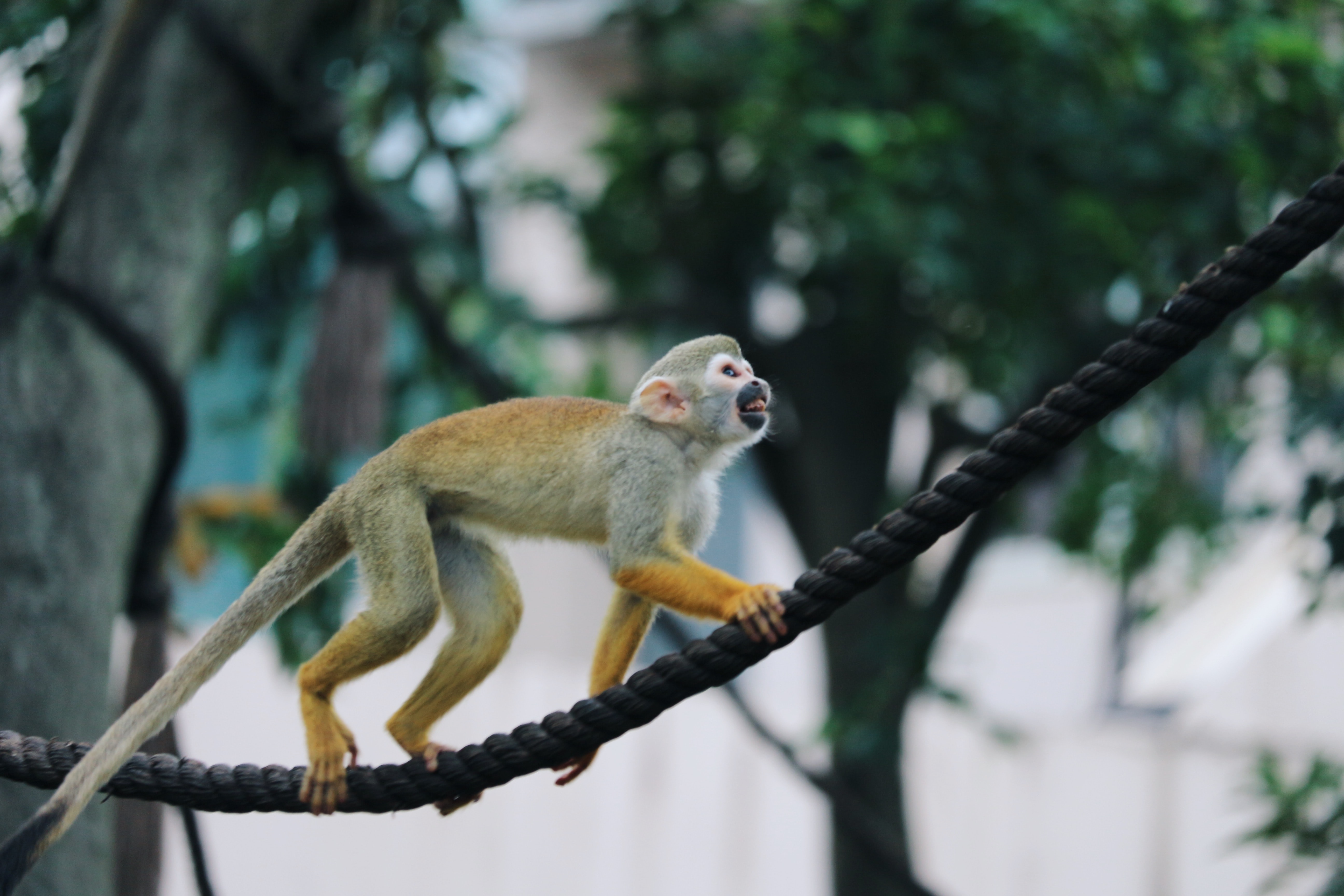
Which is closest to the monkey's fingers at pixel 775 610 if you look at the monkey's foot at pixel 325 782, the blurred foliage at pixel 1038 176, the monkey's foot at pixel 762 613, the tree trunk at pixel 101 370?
the monkey's foot at pixel 762 613

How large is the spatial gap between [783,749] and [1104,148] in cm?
256

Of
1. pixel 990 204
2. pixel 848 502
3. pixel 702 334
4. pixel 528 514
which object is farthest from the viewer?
pixel 702 334

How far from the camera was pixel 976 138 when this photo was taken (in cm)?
458

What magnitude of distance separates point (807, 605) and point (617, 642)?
24.2 inches

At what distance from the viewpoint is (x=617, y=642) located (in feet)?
7.39

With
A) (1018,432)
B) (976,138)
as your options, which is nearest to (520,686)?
(976,138)

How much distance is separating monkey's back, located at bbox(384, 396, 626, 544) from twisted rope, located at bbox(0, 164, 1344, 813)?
47cm

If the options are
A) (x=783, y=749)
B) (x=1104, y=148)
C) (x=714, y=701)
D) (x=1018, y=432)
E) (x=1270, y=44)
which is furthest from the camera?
(x=714, y=701)

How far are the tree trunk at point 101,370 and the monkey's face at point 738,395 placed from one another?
171 centimetres

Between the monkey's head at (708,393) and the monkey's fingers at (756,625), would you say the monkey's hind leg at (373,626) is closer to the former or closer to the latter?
the monkey's head at (708,393)

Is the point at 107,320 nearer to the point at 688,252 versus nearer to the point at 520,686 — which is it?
the point at 688,252

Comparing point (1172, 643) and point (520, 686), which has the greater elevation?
point (520, 686)

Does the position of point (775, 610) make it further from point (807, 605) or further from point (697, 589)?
point (697, 589)

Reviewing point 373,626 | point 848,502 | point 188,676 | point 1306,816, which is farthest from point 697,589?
point 848,502
